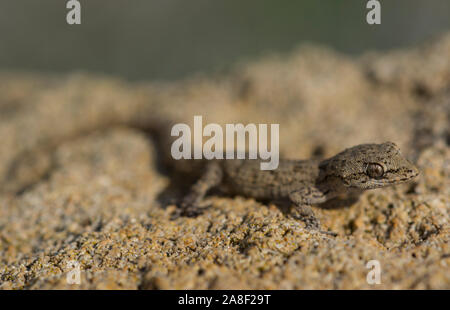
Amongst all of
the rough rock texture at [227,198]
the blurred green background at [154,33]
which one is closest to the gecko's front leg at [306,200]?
the rough rock texture at [227,198]

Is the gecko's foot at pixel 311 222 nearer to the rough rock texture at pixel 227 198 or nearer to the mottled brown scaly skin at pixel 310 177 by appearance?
the mottled brown scaly skin at pixel 310 177

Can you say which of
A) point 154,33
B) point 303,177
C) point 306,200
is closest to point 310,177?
point 303,177

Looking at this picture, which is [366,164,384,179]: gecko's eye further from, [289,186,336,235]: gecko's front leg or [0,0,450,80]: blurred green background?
[0,0,450,80]: blurred green background

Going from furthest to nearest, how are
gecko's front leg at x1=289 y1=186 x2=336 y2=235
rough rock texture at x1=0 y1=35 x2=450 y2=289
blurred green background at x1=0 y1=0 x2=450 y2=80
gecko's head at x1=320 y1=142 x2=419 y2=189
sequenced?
blurred green background at x1=0 y1=0 x2=450 y2=80
gecko's front leg at x1=289 y1=186 x2=336 y2=235
gecko's head at x1=320 y1=142 x2=419 y2=189
rough rock texture at x1=0 y1=35 x2=450 y2=289

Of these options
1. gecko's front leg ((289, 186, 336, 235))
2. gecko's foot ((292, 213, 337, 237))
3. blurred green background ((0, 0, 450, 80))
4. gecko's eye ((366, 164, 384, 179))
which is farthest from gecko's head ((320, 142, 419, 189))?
blurred green background ((0, 0, 450, 80))

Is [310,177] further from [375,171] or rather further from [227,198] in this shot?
[227,198]

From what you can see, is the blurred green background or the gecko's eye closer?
the gecko's eye

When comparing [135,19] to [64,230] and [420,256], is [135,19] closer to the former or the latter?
[64,230]

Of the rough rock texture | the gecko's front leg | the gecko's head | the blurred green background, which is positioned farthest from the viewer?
the blurred green background
